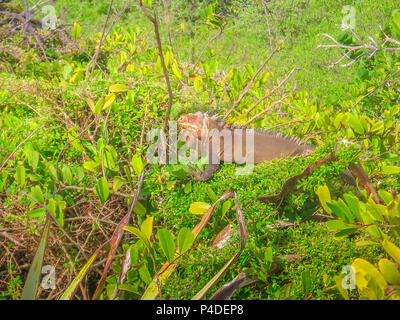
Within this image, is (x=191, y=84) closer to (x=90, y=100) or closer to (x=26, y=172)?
(x=90, y=100)

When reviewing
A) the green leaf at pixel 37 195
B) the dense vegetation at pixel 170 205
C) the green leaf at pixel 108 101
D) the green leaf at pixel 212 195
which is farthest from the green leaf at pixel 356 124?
the green leaf at pixel 37 195

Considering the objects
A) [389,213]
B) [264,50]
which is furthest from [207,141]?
[264,50]

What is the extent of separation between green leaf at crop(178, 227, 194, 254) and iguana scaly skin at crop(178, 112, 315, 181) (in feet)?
1.87

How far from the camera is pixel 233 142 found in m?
1.95

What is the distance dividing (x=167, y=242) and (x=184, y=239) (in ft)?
0.17

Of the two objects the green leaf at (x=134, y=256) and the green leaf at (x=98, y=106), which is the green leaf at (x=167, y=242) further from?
the green leaf at (x=98, y=106)

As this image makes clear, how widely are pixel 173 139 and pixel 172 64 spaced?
0.78m

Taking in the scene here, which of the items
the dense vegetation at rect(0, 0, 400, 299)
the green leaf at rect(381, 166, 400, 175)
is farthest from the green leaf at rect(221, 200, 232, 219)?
the green leaf at rect(381, 166, 400, 175)

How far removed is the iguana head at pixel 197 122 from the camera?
1853 mm

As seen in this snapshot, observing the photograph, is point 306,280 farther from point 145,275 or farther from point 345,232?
point 145,275

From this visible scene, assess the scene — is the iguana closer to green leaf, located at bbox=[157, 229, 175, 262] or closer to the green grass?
green leaf, located at bbox=[157, 229, 175, 262]

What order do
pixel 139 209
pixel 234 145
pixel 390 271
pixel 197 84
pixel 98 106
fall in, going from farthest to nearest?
pixel 197 84, pixel 234 145, pixel 98 106, pixel 139 209, pixel 390 271

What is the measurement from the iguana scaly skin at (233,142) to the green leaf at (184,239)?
1.87ft

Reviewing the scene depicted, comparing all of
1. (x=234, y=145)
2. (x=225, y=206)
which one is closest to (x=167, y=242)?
(x=225, y=206)
